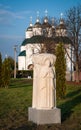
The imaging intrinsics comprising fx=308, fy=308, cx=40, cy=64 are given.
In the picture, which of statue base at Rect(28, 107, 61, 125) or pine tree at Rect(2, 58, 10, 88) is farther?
pine tree at Rect(2, 58, 10, 88)

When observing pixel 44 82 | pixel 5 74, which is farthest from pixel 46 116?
pixel 5 74

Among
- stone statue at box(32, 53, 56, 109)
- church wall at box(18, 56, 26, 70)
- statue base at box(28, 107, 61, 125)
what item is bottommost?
statue base at box(28, 107, 61, 125)

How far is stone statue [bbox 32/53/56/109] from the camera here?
31.7 ft

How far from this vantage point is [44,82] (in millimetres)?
9695

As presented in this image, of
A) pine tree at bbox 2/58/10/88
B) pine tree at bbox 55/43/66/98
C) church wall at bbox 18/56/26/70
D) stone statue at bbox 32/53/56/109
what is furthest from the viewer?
church wall at bbox 18/56/26/70

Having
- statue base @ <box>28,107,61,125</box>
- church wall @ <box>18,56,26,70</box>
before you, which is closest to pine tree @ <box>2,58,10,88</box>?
statue base @ <box>28,107,61,125</box>

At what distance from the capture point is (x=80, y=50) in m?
34.8

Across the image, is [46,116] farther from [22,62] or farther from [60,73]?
[22,62]

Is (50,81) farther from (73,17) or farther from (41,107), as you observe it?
(73,17)

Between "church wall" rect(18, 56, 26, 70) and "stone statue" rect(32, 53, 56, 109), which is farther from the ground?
"church wall" rect(18, 56, 26, 70)

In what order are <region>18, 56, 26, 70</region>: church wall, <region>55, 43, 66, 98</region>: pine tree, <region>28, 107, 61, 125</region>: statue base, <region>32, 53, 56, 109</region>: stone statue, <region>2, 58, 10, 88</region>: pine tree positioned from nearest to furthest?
<region>28, 107, 61, 125</region>: statue base
<region>32, 53, 56, 109</region>: stone statue
<region>55, 43, 66, 98</region>: pine tree
<region>2, 58, 10, 88</region>: pine tree
<region>18, 56, 26, 70</region>: church wall

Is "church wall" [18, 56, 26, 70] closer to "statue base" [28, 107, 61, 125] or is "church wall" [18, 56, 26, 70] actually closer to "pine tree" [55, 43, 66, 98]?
"pine tree" [55, 43, 66, 98]

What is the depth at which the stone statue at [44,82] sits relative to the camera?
380 inches

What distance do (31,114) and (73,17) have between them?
1094 inches
